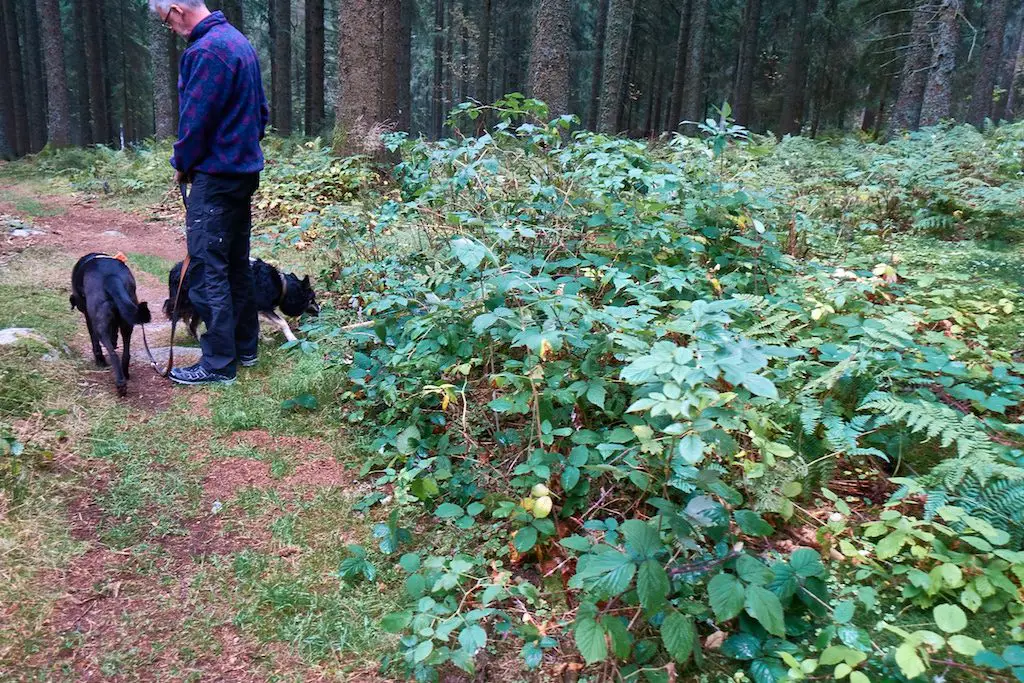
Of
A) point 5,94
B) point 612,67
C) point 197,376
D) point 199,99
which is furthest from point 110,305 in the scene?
point 5,94

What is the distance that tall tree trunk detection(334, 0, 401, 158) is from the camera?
9492 millimetres

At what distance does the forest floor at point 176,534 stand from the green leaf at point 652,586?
1.05m

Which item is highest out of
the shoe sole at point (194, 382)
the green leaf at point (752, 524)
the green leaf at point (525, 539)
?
the green leaf at point (752, 524)

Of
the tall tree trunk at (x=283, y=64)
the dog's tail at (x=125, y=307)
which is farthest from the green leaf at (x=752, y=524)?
the tall tree trunk at (x=283, y=64)

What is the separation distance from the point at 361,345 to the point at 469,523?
72.9 inches

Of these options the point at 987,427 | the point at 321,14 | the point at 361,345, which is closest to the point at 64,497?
the point at 361,345

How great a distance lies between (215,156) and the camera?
394cm

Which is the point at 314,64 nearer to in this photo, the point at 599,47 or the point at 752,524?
the point at 599,47

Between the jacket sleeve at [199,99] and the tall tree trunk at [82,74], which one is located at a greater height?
the tall tree trunk at [82,74]

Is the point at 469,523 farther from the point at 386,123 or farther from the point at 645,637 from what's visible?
the point at 386,123

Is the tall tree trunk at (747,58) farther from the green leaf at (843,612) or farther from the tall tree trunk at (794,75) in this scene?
the green leaf at (843,612)

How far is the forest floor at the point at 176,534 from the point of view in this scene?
2.31 meters

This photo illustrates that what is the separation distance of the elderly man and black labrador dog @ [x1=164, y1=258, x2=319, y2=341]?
19.6 inches

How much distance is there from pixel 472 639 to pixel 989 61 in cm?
1888
